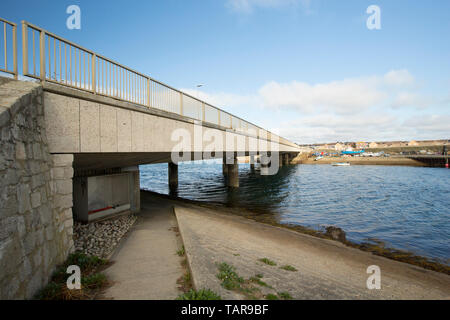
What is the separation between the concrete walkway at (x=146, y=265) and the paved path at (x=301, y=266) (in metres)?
0.52

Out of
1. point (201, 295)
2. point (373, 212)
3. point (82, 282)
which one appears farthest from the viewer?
point (373, 212)

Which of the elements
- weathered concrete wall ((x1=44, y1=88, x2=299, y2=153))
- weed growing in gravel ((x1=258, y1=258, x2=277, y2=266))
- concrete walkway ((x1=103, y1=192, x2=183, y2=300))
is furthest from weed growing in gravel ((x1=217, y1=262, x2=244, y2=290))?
weathered concrete wall ((x1=44, y1=88, x2=299, y2=153))

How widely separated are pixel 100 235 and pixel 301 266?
745 centimetres

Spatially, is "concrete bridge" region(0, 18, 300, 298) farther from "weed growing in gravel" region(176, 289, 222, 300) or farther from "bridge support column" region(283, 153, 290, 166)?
"bridge support column" region(283, 153, 290, 166)

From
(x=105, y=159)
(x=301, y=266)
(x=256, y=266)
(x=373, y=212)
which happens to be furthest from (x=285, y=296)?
(x=373, y=212)

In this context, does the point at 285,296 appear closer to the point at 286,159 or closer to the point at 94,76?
the point at 94,76

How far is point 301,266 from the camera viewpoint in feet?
24.8

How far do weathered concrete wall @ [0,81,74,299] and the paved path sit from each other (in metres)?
3.23

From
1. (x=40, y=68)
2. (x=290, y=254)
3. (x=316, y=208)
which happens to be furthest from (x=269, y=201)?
(x=40, y=68)

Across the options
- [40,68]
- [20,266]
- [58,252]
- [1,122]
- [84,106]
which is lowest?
[58,252]

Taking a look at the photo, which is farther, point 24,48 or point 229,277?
point 24,48

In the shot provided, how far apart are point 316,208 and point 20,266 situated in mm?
19075
